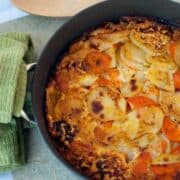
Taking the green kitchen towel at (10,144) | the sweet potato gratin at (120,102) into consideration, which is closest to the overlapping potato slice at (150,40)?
the sweet potato gratin at (120,102)

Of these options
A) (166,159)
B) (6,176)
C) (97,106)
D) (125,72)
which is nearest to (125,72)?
(125,72)

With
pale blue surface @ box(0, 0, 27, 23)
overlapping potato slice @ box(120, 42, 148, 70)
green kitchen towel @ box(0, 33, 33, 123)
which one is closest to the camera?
green kitchen towel @ box(0, 33, 33, 123)

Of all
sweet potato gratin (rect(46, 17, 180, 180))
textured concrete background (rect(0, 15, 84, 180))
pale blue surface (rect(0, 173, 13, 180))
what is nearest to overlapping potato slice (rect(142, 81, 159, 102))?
sweet potato gratin (rect(46, 17, 180, 180))

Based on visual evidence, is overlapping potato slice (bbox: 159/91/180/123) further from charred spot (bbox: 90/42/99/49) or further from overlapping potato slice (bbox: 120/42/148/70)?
charred spot (bbox: 90/42/99/49)

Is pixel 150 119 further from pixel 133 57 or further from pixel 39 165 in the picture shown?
pixel 39 165

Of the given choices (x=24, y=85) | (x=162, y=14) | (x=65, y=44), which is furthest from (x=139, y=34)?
(x=24, y=85)

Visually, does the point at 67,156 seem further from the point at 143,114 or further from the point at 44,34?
the point at 44,34

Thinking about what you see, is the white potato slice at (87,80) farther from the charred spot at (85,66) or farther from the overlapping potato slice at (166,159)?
the overlapping potato slice at (166,159)
